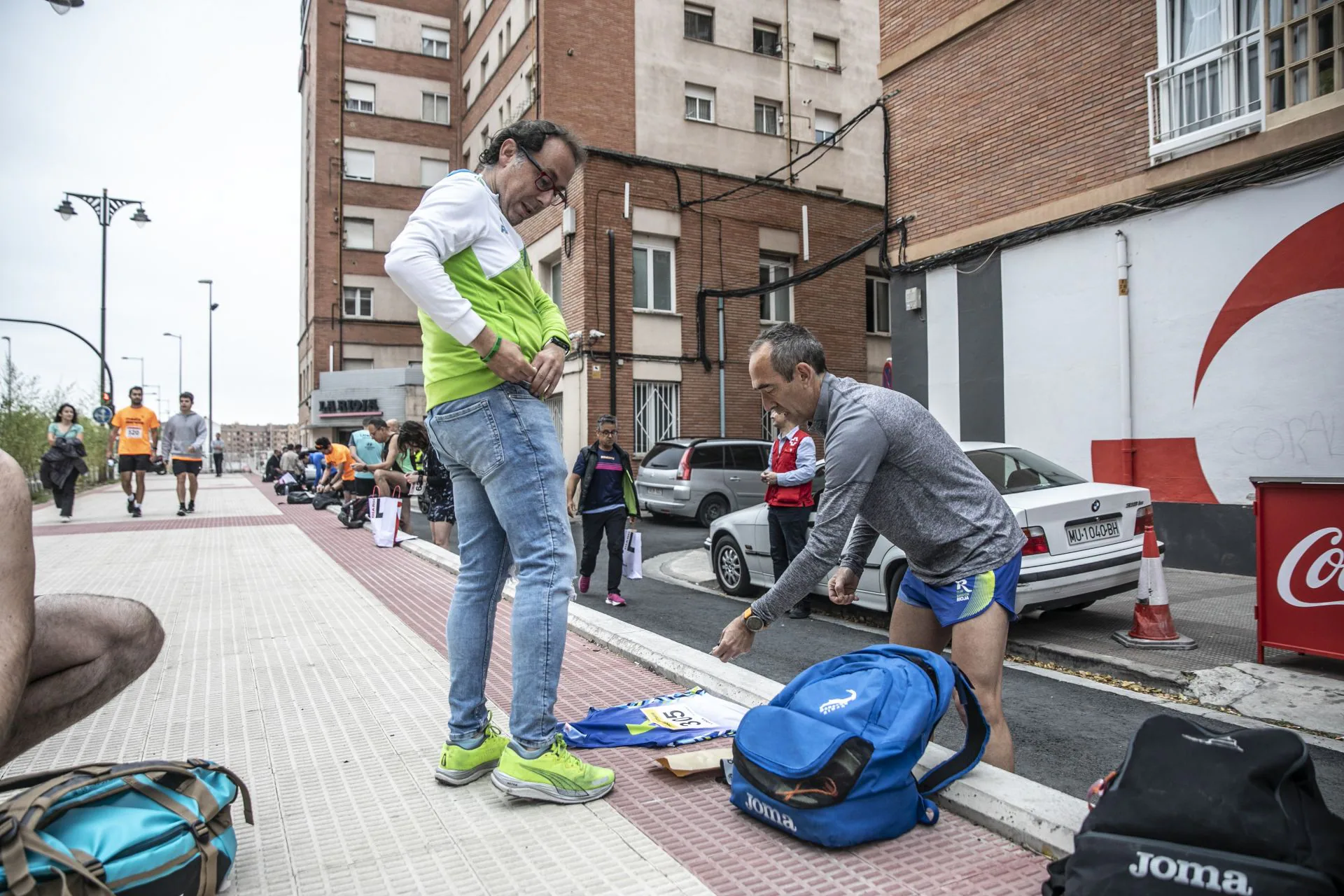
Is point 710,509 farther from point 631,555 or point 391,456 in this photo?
point 631,555

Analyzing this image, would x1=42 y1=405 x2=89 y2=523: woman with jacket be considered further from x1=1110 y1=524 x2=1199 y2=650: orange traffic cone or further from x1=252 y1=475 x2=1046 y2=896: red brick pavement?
x1=1110 y1=524 x2=1199 y2=650: orange traffic cone

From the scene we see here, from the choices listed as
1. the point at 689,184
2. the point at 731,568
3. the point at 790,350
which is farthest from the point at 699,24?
the point at 790,350

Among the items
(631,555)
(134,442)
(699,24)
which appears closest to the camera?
(631,555)

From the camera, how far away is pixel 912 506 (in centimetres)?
290

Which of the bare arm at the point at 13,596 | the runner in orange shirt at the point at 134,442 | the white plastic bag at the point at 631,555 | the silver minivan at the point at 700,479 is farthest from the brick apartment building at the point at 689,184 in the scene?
the bare arm at the point at 13,596

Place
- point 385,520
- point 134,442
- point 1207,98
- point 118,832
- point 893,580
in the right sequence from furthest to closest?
point 134,442 → point 385,520 → point 1207,98 → point 893,580 → point 118,832

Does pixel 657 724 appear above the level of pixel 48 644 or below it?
below

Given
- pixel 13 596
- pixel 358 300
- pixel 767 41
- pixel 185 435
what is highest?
pixel 767 41

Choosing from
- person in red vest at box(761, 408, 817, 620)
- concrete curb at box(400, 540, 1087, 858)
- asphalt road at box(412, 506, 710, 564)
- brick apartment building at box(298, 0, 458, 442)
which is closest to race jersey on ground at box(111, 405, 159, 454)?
asphalt road at box(412, 506, 710, 564)

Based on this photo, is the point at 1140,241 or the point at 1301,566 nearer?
the point at 1301,566

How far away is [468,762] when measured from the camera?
8.96ft

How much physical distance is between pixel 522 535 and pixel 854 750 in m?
1.15

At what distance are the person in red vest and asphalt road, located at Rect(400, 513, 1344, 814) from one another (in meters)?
0.76

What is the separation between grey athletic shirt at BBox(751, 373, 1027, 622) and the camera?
276 centimetres
